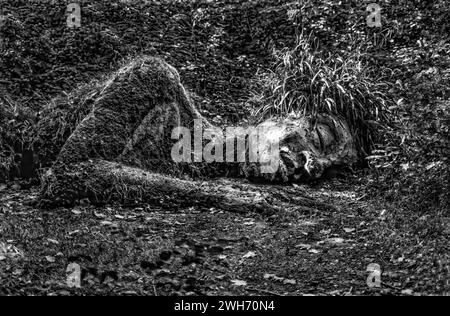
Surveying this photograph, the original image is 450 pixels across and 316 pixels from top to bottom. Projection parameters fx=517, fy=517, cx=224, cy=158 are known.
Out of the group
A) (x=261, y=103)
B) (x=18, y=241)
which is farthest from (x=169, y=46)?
(x=18, y=241)

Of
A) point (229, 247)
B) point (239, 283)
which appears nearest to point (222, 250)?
point (229, 247)

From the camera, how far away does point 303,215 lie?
18.4 ft

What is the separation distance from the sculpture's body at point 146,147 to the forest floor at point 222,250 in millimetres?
252

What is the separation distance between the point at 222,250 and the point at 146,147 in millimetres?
2271

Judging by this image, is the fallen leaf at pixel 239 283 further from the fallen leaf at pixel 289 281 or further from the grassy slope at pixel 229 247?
the fallen leaf at pixel 289 281

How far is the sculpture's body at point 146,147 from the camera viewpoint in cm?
566

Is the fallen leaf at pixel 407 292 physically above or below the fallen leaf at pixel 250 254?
below

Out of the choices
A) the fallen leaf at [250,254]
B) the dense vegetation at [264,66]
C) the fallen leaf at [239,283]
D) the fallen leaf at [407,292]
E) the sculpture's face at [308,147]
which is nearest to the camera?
the fallen leaf at [407,292]

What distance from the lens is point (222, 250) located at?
15.7 ft

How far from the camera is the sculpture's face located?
6777mm

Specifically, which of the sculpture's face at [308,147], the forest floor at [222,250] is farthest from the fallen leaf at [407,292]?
the sculpture's face at [308,147]

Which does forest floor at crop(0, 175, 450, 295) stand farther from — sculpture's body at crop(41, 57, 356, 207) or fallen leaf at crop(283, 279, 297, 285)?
sculpture's body at crop(41, 57, 356, 207)
